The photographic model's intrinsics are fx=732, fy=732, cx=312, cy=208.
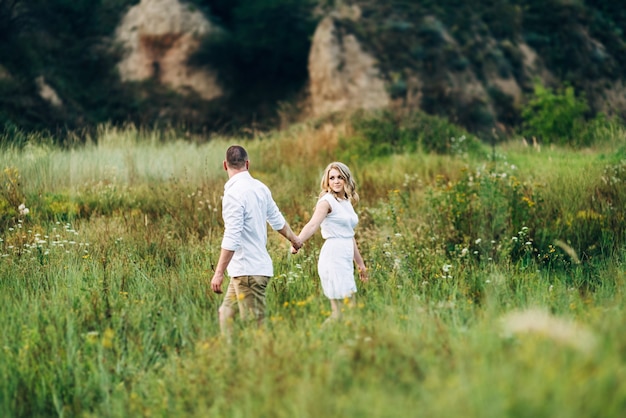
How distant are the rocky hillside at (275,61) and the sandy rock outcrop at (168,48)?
1.4 inches

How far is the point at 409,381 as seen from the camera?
3.95 metres

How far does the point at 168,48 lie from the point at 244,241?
19.9 meters

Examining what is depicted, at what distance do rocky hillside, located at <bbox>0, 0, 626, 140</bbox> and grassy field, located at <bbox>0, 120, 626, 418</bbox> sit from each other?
10334 millimetres

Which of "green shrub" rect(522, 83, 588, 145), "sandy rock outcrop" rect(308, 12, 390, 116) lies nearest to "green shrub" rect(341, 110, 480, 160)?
"green shrub" rect(522, 83, 588, 145)

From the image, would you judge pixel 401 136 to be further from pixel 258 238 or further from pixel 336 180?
pixel 258 238

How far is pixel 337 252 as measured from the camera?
6363 millimetres

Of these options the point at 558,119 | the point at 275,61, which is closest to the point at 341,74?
the point at 275,61

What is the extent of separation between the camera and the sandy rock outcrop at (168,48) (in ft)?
→ 80.3

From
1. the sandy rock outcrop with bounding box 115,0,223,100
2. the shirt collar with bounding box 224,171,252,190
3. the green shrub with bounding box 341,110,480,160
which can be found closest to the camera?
the shirt collar with bounding box 224,171,252,190

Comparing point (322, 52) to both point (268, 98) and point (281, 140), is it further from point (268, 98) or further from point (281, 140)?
point (281, 140)

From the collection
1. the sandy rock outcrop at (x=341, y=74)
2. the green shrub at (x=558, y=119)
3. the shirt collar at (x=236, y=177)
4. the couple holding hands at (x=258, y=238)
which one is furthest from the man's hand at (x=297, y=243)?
the sandy rock outcrop at (x=341, y=74)

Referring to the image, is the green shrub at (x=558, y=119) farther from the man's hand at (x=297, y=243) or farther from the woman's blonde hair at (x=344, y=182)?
the man's hand at (x=297, y=243)

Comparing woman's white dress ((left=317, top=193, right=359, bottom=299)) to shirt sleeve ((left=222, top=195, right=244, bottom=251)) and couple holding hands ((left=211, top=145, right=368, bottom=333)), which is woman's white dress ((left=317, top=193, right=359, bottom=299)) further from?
shirt sleeve ((left=222, top=195, right=244, bottom=251))

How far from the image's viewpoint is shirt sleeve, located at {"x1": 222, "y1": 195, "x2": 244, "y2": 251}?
592cm
